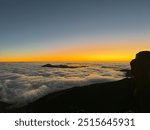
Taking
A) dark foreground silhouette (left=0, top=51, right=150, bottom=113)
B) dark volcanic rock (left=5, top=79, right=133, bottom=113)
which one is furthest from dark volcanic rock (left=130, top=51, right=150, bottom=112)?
dark volcanic rock (left=5, top=79, right=133, bottom=113)

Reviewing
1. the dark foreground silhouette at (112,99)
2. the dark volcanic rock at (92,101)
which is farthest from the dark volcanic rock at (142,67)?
the dark volcanic rock at (92,101)

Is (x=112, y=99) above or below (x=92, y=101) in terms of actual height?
above

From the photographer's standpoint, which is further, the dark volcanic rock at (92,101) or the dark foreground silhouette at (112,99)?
the dark volcanic rock at (92,101)

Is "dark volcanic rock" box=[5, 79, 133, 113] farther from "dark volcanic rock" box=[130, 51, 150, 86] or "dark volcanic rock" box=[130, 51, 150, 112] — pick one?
"dark volcanic rock" box=[130, 51, 150, 86]

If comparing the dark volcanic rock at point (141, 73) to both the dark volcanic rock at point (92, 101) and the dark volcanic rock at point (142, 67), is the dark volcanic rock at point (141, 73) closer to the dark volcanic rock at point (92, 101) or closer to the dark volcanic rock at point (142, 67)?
the dark volcanic rock at point (142, 67)

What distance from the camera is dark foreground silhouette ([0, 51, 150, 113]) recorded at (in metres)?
24.8

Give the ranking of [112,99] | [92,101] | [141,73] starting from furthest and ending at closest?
1. [92,101]
2. [112,99]
3. [141,73]

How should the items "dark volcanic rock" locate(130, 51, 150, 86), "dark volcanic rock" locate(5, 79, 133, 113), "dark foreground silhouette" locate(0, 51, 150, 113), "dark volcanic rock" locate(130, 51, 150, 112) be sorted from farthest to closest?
"dark volcanic rock" locate(130, 51, 150, 86)
"dark volcanic rock" locate(5, 79, 133, 113)
"dark volcanic rock" locate(130, 51, 150, 112)
"dark foreground silhouette" locate(0, 51, 150, 113)

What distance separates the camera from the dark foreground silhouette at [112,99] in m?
24.8

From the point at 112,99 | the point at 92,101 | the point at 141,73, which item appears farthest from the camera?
the point at 92,101

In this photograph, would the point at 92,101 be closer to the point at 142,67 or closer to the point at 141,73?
the point at 141,73

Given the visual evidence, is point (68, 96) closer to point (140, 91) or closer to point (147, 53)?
point (140, 91)

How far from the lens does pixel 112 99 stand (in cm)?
2814

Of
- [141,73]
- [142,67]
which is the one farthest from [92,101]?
[142,67]
